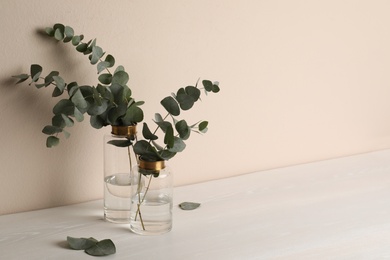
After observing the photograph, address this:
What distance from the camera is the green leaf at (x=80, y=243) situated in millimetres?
1460

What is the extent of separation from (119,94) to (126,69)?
18 cm

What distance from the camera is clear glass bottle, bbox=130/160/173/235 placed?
154cm

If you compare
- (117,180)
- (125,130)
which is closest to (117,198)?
(117,180)

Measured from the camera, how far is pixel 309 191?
71.5 inches

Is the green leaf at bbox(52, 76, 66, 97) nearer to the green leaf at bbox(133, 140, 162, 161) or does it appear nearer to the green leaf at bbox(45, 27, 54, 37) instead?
the green leaf at bbox(45, 27, 54, 37)

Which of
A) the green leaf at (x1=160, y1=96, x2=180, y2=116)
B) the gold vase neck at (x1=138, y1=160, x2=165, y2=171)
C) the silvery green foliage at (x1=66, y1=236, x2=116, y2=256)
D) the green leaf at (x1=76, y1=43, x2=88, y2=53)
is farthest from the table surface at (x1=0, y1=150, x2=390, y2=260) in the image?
the green leaf at (x1=76, y1=43, x2=88, y2=53)

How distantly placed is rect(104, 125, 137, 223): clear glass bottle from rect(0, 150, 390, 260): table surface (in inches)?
1.1

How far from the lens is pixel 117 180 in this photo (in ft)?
5.30

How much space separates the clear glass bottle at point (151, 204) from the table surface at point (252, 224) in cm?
2

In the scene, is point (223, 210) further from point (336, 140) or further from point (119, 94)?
point (336, 140)

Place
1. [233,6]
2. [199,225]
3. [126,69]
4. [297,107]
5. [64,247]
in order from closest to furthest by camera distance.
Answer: [64,247]
[199,225]
[126,69]
[233,6]
[297,107]

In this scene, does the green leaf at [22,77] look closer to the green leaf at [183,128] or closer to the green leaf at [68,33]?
the green leaf at [68,33]

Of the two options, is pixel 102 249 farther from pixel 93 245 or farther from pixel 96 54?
pixel 96 54

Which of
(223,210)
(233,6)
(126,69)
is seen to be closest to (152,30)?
(126,69)
